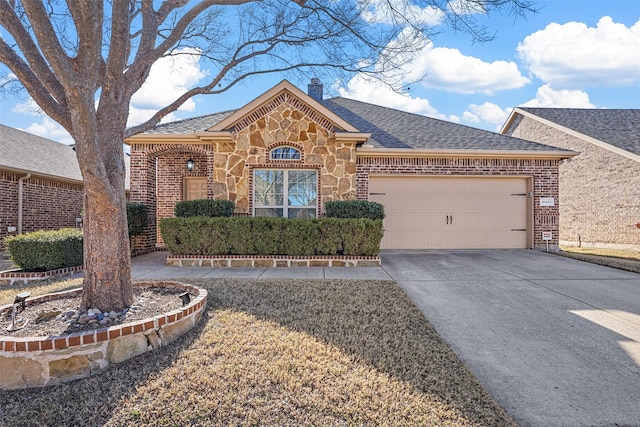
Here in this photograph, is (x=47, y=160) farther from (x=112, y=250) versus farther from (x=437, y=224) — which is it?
(x=437, y=224)

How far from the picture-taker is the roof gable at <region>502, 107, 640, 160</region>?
11.9 metres

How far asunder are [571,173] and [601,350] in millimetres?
13154

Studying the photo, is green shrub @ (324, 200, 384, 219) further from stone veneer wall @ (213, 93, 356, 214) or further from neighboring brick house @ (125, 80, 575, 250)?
stone veneer wall @ (213, 93, 356, 214)

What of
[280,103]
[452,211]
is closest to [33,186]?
[280,103]

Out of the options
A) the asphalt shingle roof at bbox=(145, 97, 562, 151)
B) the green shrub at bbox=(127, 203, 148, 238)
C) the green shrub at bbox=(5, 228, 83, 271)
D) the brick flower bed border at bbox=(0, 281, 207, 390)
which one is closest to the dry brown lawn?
the brick flower bed border at bbox=(0, 281, 207, 390)

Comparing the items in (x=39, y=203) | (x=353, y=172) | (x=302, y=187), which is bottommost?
(x=39, y=203)

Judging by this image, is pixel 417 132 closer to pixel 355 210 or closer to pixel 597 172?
pixel 355 210

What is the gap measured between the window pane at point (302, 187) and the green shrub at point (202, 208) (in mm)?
1893

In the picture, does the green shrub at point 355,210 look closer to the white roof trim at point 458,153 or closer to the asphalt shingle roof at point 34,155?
the white roof trim at point 458,153

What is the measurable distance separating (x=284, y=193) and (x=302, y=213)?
29.4 inches

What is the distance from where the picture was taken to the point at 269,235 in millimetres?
7711

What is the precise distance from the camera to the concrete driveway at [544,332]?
2.54 m

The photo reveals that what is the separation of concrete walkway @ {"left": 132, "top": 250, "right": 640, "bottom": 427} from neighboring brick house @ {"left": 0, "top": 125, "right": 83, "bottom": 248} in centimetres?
608

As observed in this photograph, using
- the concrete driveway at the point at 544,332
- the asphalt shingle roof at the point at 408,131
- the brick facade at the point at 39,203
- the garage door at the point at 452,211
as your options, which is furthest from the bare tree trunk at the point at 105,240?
the brick facade at the point at 39,203
